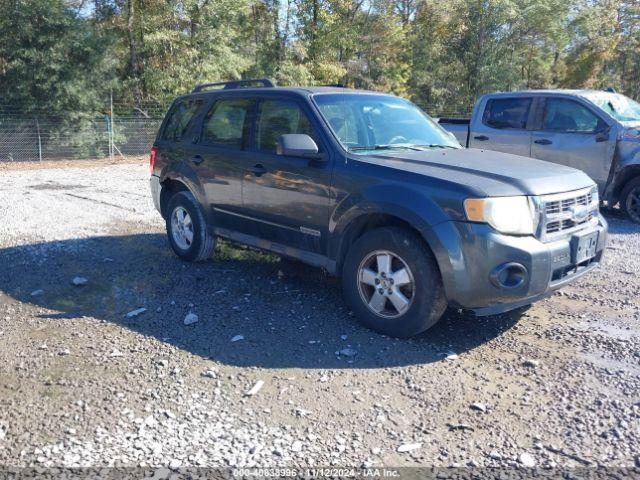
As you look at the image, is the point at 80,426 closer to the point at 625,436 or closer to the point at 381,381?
the point at 381,381

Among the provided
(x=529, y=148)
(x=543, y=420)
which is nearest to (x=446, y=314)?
(x=543, y=420)

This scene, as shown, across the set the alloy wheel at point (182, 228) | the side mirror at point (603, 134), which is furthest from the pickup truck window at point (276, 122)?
the side mirror at point (603, 134)

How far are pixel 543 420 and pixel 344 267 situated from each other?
1.92 m

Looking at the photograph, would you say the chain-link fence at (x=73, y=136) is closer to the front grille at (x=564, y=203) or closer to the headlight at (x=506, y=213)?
the headlight at (x=506, y=213)

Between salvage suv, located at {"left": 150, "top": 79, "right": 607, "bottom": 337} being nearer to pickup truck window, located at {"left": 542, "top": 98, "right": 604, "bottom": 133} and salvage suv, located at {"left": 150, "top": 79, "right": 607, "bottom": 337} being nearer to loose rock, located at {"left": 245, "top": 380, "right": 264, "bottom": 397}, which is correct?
loose rock, located at {"left": 245, "top": 380, "right": 264, "bottom": 397}

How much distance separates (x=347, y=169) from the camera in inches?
185

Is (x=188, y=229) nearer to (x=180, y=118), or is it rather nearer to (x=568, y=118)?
(x=180, y=118)

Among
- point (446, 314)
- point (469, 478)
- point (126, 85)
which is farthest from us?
point (126, 85)

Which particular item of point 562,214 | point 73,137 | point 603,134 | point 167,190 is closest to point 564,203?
point 562,214

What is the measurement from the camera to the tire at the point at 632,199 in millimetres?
8602

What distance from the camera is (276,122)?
18.0 ft

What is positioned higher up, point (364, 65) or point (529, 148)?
point (364, 65)

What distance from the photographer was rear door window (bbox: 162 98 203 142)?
653 cm

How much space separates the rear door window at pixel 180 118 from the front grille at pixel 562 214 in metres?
3.84
